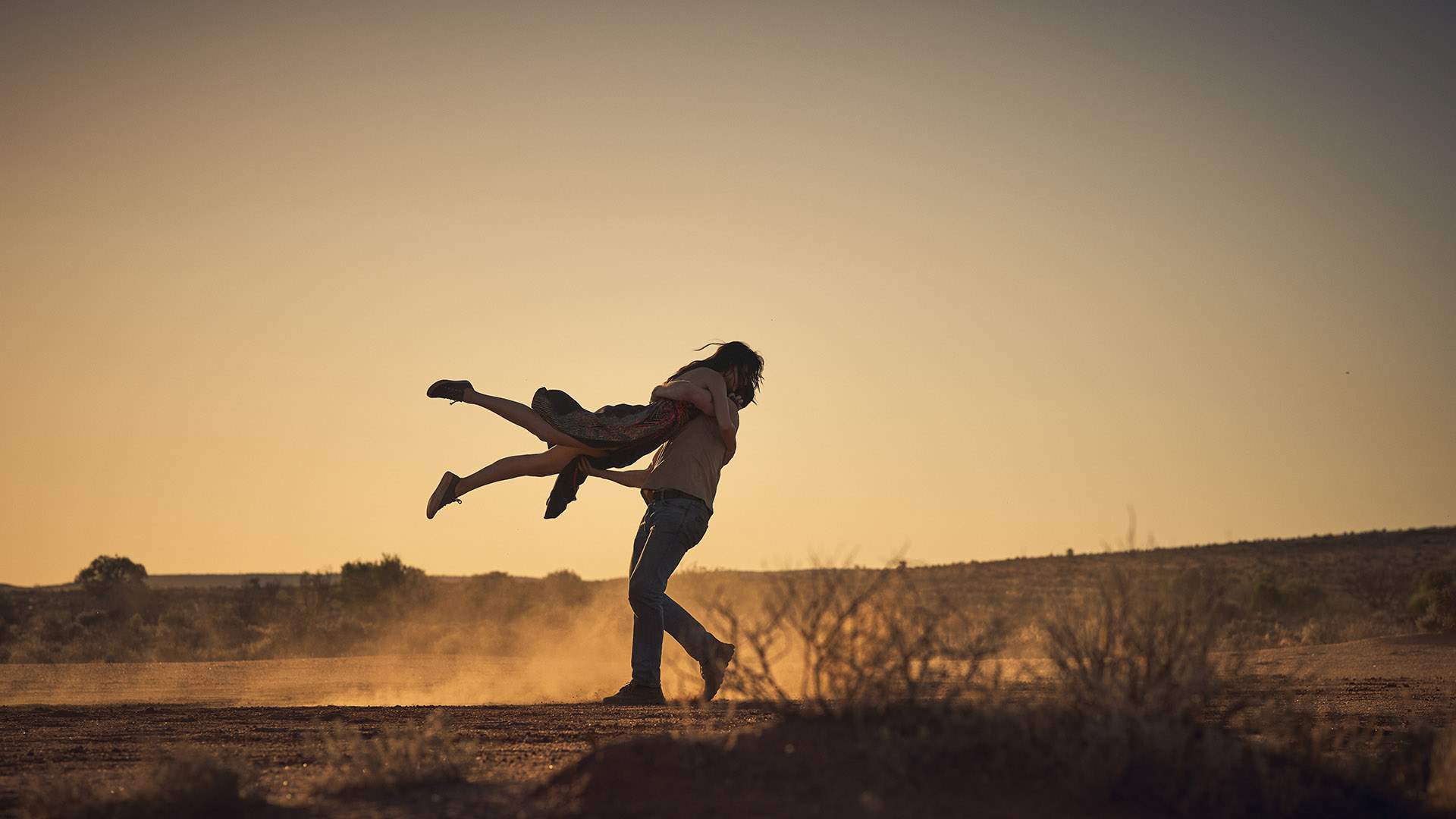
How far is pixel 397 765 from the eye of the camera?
186 inches

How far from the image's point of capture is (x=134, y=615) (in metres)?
27.5

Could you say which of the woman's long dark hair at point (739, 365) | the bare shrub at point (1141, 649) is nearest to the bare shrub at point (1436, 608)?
the woman's long dark hair at point (739, 365)

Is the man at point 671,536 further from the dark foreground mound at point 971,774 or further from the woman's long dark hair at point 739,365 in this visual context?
the dark foreground mound at point 971,774

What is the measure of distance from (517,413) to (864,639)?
14.2ft

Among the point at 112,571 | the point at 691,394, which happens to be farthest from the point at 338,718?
the point at 112,571

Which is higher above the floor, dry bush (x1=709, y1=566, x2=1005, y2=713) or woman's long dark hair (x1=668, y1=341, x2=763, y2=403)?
woman's long dark hair (x1=668, y1=341, x2=763, y2=403)

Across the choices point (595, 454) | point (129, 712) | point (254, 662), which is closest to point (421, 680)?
point (254, 662)

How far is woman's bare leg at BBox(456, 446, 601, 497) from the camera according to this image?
8617mm

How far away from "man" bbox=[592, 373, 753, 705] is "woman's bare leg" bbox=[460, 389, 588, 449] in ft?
2.55

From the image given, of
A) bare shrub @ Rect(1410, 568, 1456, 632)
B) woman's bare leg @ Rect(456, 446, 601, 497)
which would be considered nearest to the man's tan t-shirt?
woman's bare leg @ Rect(456, 446, 601, 497)

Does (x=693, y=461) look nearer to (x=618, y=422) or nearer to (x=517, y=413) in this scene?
(x=618, y=422)

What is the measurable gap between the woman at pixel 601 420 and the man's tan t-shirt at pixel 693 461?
0.26 ft

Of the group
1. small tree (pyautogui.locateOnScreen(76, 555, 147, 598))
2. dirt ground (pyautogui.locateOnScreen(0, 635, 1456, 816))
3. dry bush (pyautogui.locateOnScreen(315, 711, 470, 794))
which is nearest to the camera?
dry bush (pyautogui.locateOnScreen(315, 711, 470, 794))

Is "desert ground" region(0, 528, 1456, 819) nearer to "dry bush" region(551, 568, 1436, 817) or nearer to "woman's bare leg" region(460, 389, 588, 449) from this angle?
"dry bush" region(551, 568, 1436, 817)
